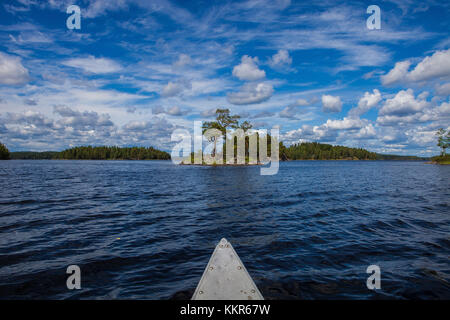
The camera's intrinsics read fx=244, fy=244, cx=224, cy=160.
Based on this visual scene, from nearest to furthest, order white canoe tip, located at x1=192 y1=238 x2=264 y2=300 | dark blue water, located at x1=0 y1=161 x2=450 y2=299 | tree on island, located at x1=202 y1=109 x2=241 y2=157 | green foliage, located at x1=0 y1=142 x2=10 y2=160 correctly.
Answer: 1. white canoe tip, located at x1=192 y1=238 x2=264 y2=300
2. dark blue water, located at x1=0 y1=161 x2=450 y2=299
3. tree on island, located at x1=202 y1=109 x2=241 y2=157
4. green foliage, located at x1=0 y1=142 x2=10 y2=160

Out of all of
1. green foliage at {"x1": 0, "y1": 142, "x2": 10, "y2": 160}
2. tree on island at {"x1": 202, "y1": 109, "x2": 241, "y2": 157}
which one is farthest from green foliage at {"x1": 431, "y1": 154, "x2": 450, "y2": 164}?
green foliage at {"x1": 0, "y1": 142, "x2": 10, "y2": 160}

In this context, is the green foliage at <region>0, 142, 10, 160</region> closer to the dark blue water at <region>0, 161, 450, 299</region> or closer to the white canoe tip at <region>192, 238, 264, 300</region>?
the dark blue water at <region>0, 161, 450, 299</region>

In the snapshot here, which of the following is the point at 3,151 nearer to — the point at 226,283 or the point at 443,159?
the point at 226,283

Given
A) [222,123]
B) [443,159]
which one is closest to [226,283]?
[222,123]

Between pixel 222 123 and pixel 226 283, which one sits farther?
pixel 222 123

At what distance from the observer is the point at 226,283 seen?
609 cm

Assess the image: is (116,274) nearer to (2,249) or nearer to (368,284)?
(2,249)

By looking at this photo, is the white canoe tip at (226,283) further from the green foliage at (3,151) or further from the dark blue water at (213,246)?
the green foliage at (3,151)

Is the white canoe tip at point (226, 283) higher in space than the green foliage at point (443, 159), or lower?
lower

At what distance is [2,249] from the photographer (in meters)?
9.73

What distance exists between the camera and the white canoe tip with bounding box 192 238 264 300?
18.4 ft

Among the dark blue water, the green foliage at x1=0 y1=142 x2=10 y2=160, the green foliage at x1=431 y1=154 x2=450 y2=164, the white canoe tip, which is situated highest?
the green foliage at x1=0 y1=142 x2=10 y2=160

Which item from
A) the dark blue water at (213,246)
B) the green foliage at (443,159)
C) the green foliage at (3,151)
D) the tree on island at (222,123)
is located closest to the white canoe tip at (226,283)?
the dark blue water at (213,246)

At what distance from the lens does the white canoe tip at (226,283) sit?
18.4 ft
